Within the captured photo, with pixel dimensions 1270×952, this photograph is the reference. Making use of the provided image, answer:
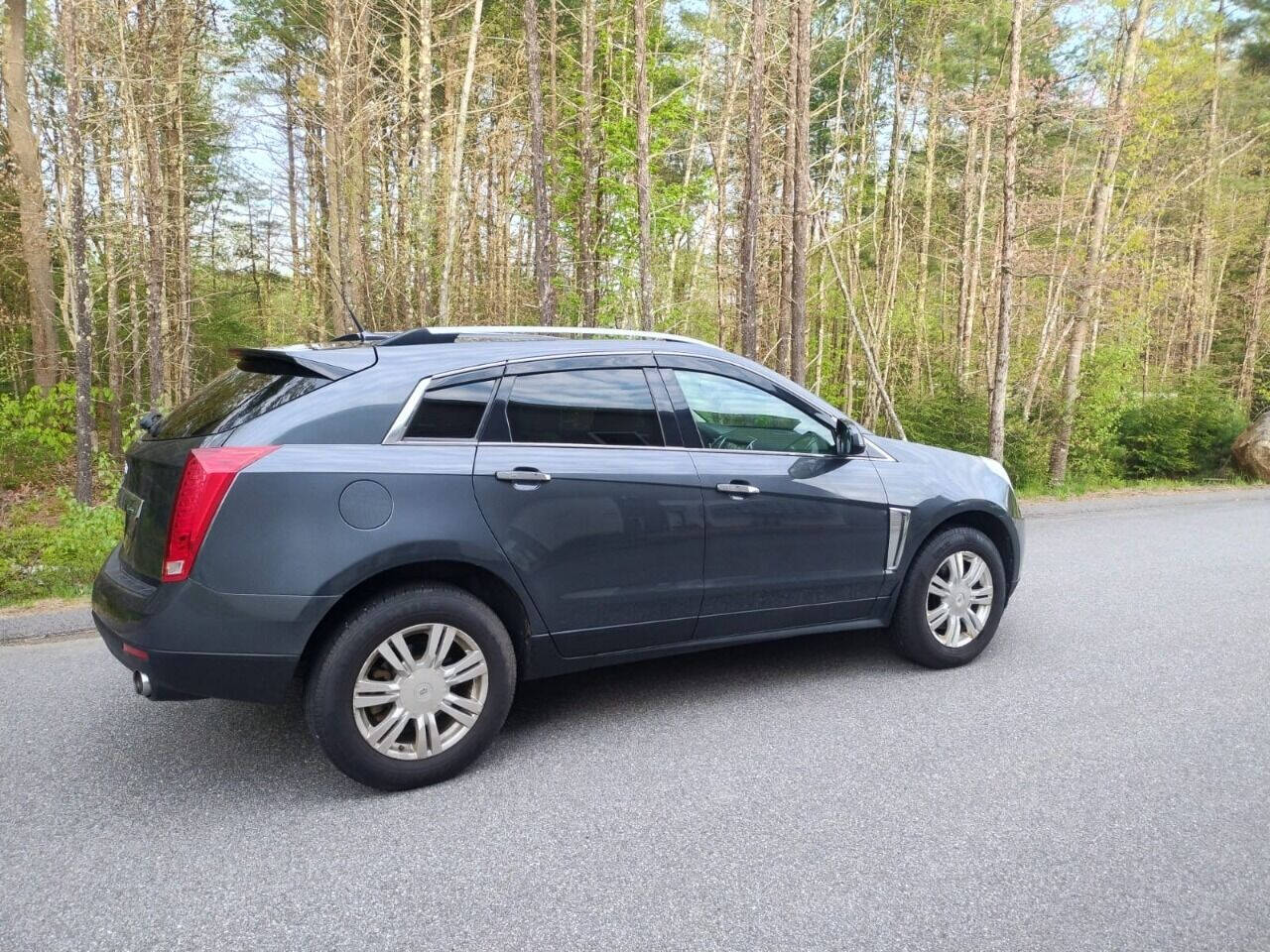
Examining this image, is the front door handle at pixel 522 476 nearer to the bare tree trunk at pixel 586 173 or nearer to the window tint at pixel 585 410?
the window tint at pixel 585 410

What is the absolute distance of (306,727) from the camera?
374cm

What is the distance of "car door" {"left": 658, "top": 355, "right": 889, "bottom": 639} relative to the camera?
3838 mm

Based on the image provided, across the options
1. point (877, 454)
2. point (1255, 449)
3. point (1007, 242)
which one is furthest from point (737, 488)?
point (1255, 449)

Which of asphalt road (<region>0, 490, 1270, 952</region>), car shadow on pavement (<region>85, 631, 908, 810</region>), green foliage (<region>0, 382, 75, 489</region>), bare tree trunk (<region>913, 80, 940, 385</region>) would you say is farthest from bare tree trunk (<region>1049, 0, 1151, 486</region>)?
green foliage (<region>0, 382, 75, 489</region>)

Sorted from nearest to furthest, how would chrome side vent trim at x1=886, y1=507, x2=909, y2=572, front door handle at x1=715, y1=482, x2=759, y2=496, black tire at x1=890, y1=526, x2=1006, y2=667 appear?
1. front door handle at x1=715, y1=482, x2=759, y2=496
2. chrome side vent trim at x1=886, y1=507, x2=909, y2=572
3. black tire at x1=890, y1=526, x2=1006, y2=667

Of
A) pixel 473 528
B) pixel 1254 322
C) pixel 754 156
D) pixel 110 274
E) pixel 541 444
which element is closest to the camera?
pixel 473 528

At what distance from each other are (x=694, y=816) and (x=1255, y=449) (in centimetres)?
1693

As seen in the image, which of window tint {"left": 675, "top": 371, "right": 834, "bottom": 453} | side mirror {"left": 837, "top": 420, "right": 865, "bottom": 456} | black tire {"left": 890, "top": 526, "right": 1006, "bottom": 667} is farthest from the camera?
black tire {"left": 890, "top": 526, "right": 1006, "bottom": 667}

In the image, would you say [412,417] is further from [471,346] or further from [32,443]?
[32,443]

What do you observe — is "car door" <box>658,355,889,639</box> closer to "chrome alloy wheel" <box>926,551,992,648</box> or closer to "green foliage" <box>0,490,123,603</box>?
"chrome alloy wheel" <box>926,551,992,648</box>

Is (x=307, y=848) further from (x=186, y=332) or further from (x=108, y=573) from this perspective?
Result: (x=186, y=332)

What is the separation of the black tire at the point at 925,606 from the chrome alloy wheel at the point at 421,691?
2.33 m

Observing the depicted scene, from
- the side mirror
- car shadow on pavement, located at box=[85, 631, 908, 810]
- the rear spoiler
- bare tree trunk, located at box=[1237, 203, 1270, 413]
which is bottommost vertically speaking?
car shadow on pavement, located at box=[85, 631, 908, 810]

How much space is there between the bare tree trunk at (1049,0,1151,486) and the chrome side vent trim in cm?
1150
